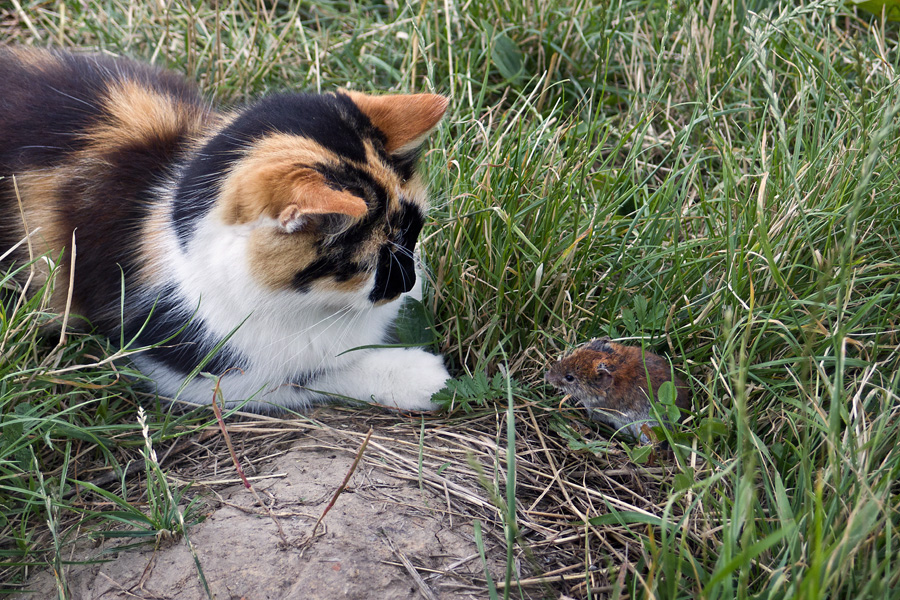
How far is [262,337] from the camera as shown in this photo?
215 cm

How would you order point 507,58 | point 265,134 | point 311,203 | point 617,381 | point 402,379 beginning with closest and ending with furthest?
point 311,203, point 265,134, point 617,381, point 402,379, point 507,58

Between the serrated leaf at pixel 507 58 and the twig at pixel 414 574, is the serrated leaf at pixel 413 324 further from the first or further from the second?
the serrated leaf at pixel 507 58

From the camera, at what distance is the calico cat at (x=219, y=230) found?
1.95 m

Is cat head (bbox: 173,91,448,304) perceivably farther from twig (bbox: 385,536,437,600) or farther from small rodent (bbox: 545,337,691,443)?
twig (bbox: 385,536,437,600)

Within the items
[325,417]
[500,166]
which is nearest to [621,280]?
[500,166]

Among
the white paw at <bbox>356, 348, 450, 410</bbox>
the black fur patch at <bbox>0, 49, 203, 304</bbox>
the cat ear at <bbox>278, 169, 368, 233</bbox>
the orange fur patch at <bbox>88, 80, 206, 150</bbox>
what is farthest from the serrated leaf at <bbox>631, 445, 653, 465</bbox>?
the orange fur patch at <bbox>88, 80, 206, 150</bbox>

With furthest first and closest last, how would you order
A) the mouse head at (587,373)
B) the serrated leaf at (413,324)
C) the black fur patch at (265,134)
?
the serrated leaf at (413,324), the mouse head at (587,373), the black fur patch at (265,134)

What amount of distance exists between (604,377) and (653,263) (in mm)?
503

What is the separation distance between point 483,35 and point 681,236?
4.46 feet

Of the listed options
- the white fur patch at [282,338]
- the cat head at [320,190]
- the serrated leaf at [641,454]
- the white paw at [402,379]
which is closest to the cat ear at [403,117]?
the cat head at [320,190]

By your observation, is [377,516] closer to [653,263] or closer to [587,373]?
[587,373]

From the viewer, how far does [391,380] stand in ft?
7.58

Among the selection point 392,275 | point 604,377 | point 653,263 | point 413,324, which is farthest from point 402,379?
point 653,263

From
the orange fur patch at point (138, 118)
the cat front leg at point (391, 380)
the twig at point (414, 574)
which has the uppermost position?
the orange fur patch at point (138, 118)
